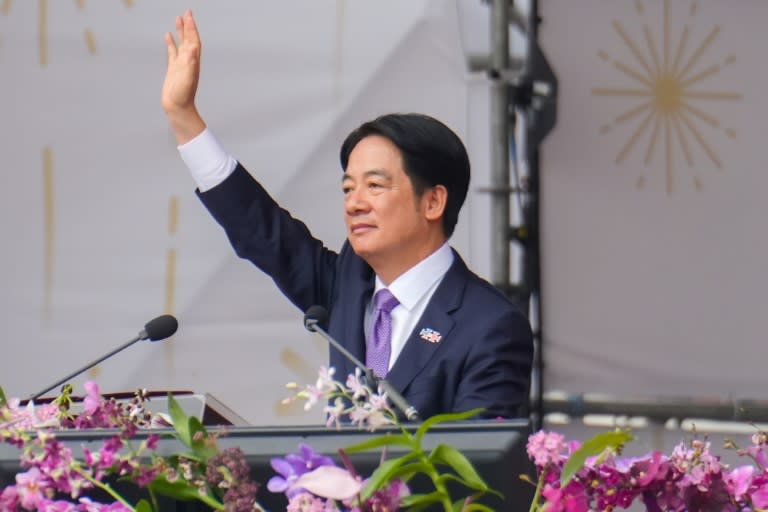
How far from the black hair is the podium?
1276mm

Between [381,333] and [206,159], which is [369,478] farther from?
[206,159]

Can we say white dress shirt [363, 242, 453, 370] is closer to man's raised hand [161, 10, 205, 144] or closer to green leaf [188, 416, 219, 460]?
man's raised hand [161, 10, 205, 144]

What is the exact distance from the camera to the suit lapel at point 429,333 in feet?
8.51

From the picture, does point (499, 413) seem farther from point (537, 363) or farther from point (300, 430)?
point (537, 363)

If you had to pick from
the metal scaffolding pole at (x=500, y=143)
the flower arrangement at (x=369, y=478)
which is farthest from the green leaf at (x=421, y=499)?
the metal scaffolding pole at (x=500, y=143)

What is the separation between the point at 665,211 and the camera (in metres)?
3.96

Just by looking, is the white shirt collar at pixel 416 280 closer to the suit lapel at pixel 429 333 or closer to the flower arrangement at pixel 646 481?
the suit lapel at pixel 429 333

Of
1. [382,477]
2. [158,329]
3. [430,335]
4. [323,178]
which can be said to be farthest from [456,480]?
[323,178]

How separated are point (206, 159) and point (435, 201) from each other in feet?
1.50

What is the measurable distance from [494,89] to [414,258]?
1.03m

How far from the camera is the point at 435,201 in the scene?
111 inches

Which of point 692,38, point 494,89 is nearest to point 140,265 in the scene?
point 494,89

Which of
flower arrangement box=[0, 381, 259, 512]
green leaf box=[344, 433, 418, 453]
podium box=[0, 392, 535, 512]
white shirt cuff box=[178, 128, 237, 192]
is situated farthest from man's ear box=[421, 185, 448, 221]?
green leaf box=[344, 433, 418, 453]

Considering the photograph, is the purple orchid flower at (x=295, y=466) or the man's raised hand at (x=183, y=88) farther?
the man's raised hand at (x=183, y=88)
